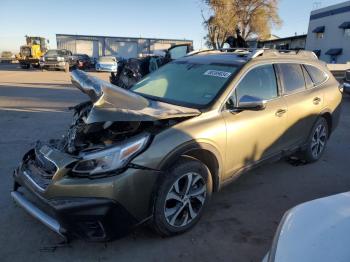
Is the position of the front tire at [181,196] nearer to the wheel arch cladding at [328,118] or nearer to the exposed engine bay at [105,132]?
the exposed engine bay at [105,132]

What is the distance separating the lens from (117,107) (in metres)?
3.16

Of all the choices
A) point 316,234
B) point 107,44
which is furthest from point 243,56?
point 107,44

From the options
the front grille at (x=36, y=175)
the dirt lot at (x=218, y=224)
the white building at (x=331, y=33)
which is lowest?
the dirt lot at (x=218, y=224)

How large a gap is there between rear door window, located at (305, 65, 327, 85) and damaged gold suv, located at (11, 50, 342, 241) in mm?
606

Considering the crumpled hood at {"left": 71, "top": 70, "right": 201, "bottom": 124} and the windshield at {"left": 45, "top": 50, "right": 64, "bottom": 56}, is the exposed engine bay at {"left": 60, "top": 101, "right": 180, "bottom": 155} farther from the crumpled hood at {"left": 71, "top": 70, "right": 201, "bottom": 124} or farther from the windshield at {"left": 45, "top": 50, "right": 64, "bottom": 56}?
the windshield at {"left": 45, "top": 50, "right": 64, "bottom": 56}

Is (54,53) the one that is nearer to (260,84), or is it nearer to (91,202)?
(260,84)

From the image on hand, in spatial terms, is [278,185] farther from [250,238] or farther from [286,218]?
[286,218]

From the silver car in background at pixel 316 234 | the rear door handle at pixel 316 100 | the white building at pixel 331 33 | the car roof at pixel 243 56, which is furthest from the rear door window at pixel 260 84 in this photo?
the white building at pixel 331 33

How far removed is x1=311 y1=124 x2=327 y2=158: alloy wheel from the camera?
18.4 ft

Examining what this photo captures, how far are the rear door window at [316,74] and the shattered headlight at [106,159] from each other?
3.47 m

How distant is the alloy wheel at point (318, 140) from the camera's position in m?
5.61

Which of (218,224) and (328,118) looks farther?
(328,118)

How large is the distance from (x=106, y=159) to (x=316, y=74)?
12.8ft

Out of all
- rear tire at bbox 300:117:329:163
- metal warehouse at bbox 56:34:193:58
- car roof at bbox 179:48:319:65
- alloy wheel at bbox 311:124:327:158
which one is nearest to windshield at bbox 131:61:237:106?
car roof at bbox 179:48:319:65
